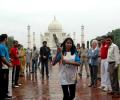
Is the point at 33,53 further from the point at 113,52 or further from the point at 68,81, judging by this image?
the point at 68,81

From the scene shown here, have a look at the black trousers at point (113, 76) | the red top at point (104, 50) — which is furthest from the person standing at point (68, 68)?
the red top at point (104, 50)

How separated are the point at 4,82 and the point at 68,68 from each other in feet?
10.4

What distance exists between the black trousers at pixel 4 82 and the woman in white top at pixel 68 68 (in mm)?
2931

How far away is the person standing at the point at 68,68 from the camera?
923 cm

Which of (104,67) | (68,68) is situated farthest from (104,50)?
(68,68)

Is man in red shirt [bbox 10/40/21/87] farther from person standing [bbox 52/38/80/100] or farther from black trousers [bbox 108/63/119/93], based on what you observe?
person standing [bbox 52/38/80/100]

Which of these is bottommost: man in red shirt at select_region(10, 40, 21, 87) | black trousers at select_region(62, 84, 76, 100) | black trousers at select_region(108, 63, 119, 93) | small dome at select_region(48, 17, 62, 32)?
black trousers at select_region(62, 84, 76, 100)

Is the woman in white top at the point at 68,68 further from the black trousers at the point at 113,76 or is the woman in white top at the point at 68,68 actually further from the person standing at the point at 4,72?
the black trousers at the point at 113,76

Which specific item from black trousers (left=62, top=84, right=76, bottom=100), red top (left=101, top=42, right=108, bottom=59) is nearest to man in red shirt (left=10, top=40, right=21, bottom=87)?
red top (left=101, top=42, right=108, bottom=59)

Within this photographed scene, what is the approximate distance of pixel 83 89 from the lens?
14922 millimetres

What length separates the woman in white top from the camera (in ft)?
30.3

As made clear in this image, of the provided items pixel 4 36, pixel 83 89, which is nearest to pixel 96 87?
pixel 83 89

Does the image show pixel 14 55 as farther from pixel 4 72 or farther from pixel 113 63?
pixel 113 63

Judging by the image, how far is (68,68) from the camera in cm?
930
